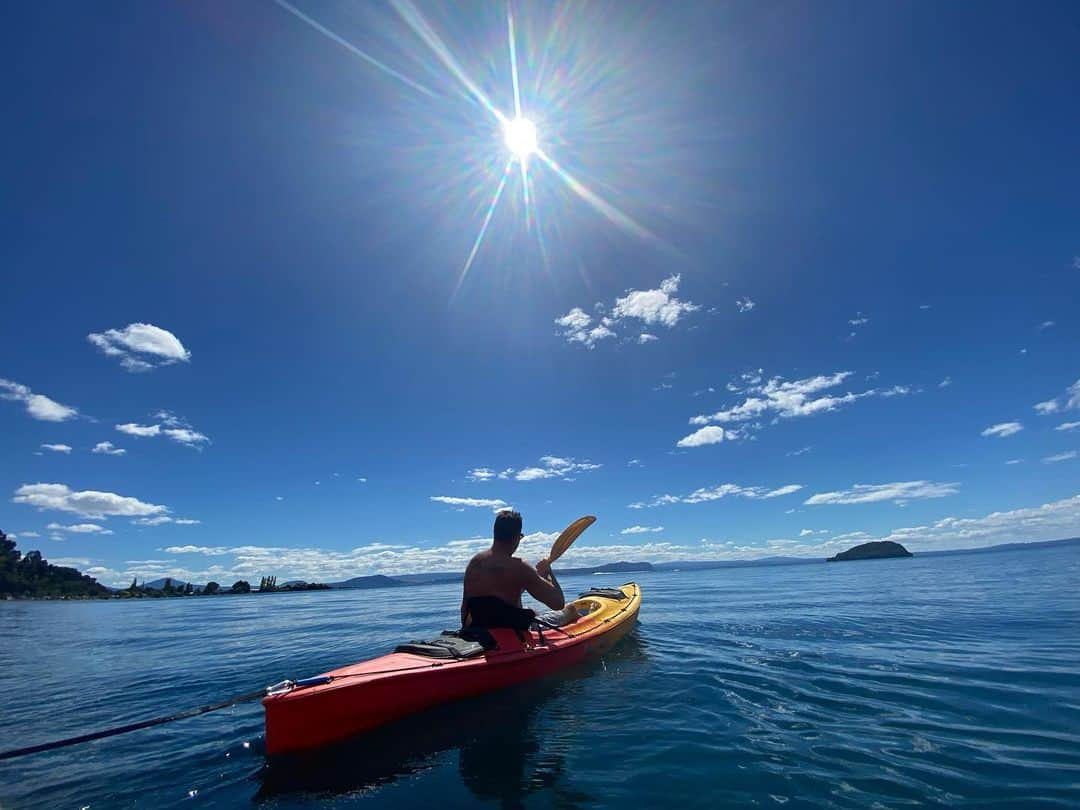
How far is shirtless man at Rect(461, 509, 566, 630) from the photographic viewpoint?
7.43 m

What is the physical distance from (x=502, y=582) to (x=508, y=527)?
93cm

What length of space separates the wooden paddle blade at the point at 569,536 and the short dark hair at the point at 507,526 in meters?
3.37

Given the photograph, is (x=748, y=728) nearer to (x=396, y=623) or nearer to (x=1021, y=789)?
(x=1021, y=789)

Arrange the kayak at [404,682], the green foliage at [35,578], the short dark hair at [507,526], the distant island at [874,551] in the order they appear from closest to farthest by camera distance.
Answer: the kayak at [404,682] < the short dark hair at [507,526] < the green foliage at [35,578] < the distant island at [874,551]

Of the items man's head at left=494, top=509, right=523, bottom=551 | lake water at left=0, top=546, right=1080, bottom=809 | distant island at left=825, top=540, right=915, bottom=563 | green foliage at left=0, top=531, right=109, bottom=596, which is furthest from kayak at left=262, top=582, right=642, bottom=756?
distant island at left=825, top=540, right=915, bottom=563

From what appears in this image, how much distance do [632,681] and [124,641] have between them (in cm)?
2053

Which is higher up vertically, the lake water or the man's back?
the man's back

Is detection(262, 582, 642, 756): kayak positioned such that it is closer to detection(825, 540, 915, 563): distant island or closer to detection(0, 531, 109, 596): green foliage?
detection(0, 531, 109, 596): green foliage

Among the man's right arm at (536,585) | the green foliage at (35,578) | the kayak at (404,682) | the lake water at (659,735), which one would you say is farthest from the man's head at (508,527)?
the green foliage at (35,578)

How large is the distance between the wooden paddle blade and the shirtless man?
2.89m

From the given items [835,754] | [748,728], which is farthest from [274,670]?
[835,754]

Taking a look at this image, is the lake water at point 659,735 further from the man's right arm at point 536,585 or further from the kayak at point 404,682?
the man's right arm at point 536,585

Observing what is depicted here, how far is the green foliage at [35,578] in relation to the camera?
90.1m

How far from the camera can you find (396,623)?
19141 millimetres
